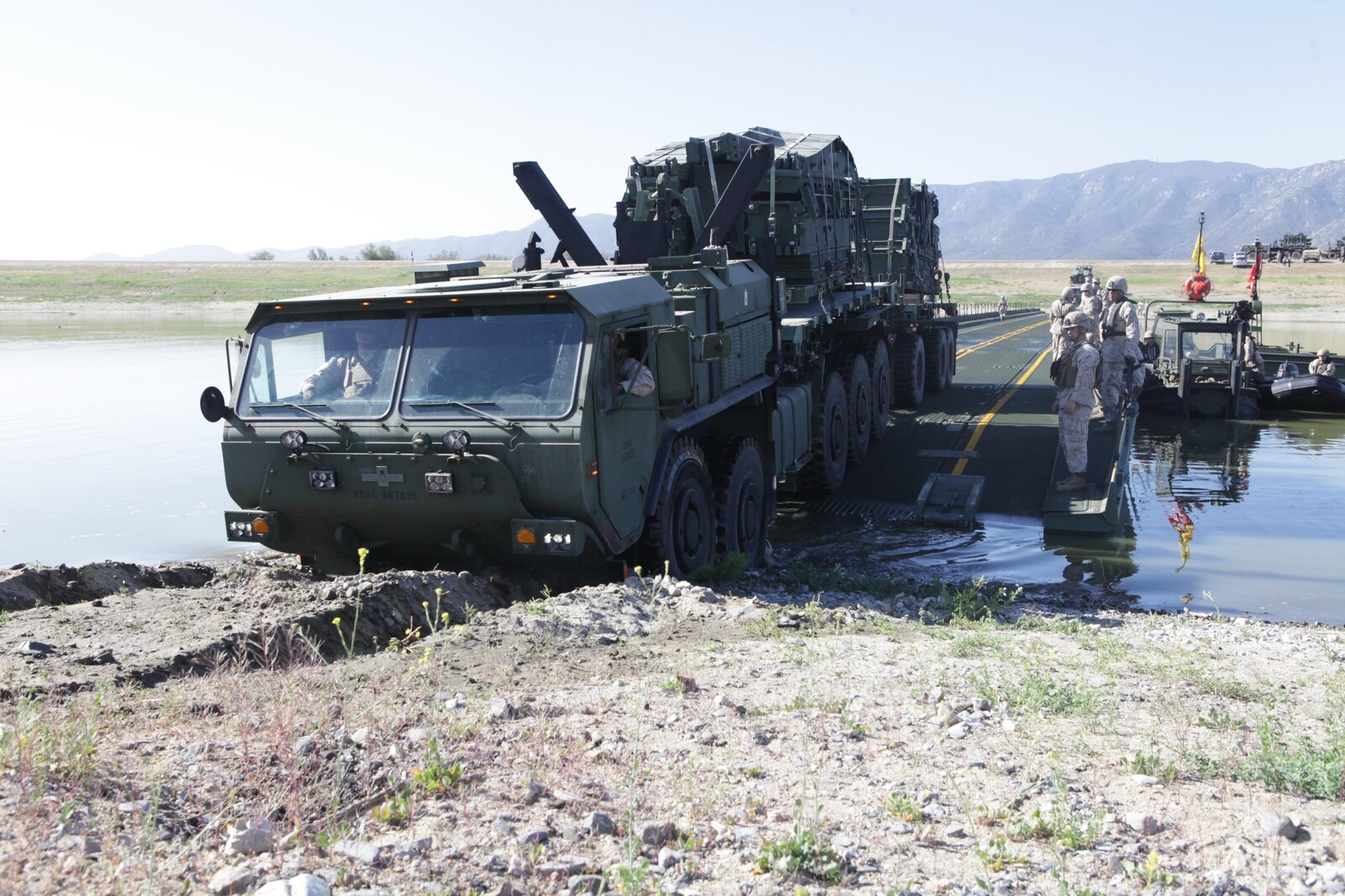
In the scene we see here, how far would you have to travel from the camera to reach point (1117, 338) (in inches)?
516

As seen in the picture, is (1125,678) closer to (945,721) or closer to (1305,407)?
(945,721)

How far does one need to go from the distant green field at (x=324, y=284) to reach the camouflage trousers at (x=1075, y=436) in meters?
35.5

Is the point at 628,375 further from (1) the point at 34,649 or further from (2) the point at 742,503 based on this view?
(1) the point at 34,649

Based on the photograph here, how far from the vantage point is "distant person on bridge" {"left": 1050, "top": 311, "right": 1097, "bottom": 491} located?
35.0ft

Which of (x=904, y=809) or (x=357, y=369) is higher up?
(x=357, y=369)

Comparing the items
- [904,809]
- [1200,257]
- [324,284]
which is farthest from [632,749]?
[324,284]

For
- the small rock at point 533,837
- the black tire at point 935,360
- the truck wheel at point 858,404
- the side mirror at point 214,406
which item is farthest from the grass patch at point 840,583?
the black tire at point 935,360

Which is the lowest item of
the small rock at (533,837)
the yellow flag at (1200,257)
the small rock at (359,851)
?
the small rock at (533,837)

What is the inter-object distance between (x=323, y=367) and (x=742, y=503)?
3.24 meters

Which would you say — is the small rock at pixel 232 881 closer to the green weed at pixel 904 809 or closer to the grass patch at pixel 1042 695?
the green weed at pixel 904 809

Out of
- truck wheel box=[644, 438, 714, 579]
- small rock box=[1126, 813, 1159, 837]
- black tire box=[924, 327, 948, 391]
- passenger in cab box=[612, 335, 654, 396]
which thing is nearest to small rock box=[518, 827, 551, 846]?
small rock box=[1126, 813, 1159, 837]

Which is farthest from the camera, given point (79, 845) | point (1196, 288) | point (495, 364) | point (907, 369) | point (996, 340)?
point (996, 340)

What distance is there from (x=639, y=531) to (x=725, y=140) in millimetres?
5667

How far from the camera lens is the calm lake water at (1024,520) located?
9008mm
